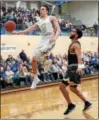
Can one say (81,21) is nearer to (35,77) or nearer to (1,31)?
(1,31)

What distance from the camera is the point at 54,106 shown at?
7.84 metres

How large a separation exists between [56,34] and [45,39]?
0.78ft

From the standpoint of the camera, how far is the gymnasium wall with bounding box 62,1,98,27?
20547 millimetres

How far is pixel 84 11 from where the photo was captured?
21094 mm

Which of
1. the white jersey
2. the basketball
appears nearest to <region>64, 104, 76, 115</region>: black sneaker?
the white jersey

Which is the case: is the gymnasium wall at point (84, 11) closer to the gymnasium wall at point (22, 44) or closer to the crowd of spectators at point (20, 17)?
the gymnasium wall at point (22, 44)

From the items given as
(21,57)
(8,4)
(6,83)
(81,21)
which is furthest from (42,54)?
(81,21)

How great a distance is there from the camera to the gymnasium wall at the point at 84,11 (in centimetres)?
2055

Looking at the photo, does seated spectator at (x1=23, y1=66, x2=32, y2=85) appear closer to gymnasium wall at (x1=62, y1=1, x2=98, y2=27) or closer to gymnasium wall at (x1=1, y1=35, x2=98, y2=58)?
gymnasium wall at (x1=1, y1=35, x2=98, y2=58)

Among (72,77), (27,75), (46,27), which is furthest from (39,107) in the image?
(27,75)

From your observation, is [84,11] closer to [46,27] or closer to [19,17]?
[19,17]

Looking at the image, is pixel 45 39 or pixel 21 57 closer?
pixel 45 39

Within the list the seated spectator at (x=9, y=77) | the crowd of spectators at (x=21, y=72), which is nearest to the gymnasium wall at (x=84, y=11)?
the crowd of spectators at (x=21, y=72)

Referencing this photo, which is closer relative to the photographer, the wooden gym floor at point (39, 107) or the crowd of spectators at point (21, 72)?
the wooden gym floor at point (39, 107)
